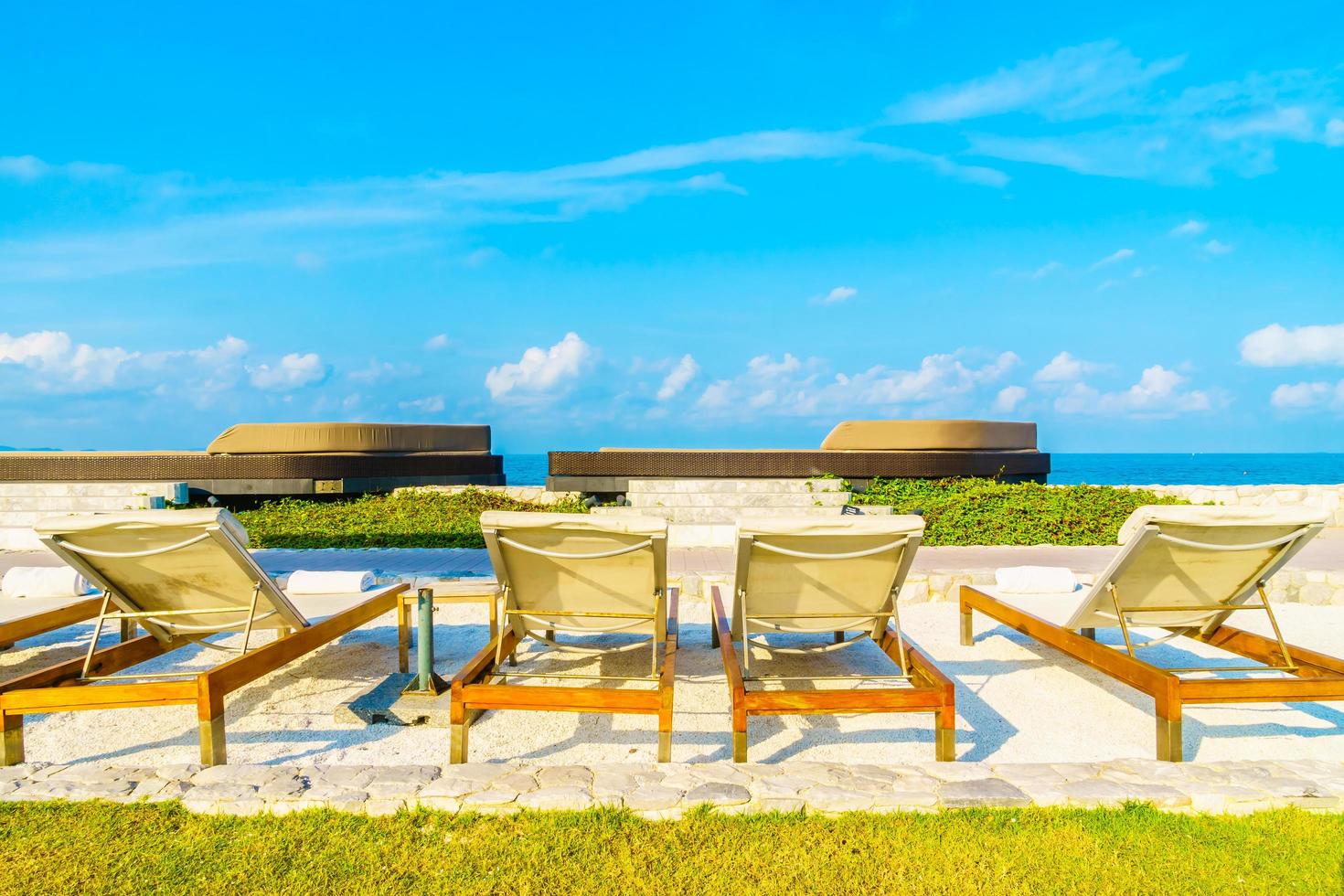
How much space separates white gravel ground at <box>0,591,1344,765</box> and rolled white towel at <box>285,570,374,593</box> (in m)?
0.44

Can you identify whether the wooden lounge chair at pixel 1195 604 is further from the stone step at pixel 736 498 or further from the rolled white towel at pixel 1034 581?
the stone step at pixel 736 498

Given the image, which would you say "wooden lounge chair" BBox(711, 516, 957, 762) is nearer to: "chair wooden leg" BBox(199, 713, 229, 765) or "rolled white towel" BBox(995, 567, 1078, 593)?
"rolled white towel" BBox(995, 567, 1078, 593)

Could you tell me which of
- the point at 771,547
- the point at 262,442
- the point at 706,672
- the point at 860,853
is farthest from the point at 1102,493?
the point at 262,442

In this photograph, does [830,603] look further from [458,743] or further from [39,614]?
[39,614]

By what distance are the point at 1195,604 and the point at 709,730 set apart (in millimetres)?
2342

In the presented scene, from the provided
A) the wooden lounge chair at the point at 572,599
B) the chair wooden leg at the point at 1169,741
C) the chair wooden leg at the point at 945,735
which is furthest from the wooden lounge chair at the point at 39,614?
the chair wooden leg at the point at 1169,741

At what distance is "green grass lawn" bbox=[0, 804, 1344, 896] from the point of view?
6.81 feet

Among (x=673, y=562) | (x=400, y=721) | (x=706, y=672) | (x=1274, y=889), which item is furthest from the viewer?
(x=673, y=562)

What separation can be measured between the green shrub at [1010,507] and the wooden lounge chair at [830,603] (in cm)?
445

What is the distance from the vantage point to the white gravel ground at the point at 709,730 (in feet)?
10.7

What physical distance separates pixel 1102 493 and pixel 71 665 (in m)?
11.5

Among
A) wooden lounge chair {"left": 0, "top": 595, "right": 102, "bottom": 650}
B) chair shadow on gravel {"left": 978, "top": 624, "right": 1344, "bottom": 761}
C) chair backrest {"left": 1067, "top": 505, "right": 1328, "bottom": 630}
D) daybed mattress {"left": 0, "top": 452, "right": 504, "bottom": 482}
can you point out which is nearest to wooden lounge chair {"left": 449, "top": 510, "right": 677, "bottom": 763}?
chair shadow on gravel {"left": 978, "top": 624, "right": 1344, "bottom": 761}

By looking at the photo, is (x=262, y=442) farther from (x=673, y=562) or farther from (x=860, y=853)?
(x=860, y=853)

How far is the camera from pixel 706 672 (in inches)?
172
